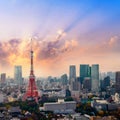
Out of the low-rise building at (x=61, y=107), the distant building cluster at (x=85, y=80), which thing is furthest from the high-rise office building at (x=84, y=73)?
the low-rise building at (x=61, y=107)

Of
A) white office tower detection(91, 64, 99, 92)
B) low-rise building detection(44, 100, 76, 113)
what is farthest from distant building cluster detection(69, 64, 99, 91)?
low-rise building detection(44, 100, 76, 113)

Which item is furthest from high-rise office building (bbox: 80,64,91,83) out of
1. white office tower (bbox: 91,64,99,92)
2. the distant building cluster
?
white office tower (bbox: 91,64,99,92)

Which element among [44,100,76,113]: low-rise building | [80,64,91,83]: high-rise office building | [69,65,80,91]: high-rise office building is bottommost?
[44,100,76,113]: low-rise building

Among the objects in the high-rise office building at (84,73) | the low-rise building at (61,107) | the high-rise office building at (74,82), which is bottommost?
the low-rise building at (61,107)

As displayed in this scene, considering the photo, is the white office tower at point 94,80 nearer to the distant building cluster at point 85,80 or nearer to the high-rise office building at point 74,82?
the distant building cluster at point 85,80

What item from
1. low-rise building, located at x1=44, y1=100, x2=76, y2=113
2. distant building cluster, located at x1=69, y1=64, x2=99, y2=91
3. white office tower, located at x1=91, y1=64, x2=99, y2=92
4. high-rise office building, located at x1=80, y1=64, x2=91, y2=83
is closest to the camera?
low-rise building, located at x1=44, y1=100, x2=76, y2=113

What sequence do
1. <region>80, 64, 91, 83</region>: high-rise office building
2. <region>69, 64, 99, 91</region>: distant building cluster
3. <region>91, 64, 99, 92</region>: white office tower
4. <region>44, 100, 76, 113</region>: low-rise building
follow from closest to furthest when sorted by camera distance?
<region>44, 100, 76, 113</region>: low-rise building < <region>91, 64, 99, 92</region>: white office tower < <region>69, 64, 99, 91</region>: distant building cluster < <region>80, 64, 91, 83</region>: high-rise office building

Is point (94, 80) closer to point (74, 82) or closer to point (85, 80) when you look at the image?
point (85, 80)

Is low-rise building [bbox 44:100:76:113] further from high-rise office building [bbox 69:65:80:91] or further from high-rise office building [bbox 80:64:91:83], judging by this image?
high-rise office building [bbox 80:64:91:83]

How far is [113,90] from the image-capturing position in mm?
11953

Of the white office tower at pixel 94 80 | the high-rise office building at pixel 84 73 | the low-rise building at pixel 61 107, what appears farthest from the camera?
the high-rise office building at pixel 84 73

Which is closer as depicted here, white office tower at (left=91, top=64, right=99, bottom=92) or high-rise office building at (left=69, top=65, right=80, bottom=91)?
white office tower at (left=91, top=64, right=99, bottom=92)

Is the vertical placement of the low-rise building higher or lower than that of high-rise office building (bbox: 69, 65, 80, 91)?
lower

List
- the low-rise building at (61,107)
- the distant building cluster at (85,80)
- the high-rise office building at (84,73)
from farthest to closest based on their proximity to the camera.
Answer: the high-rise office building at (84,73) → the distant building cluster at (85,80) → the low-rise building at (61,107)
